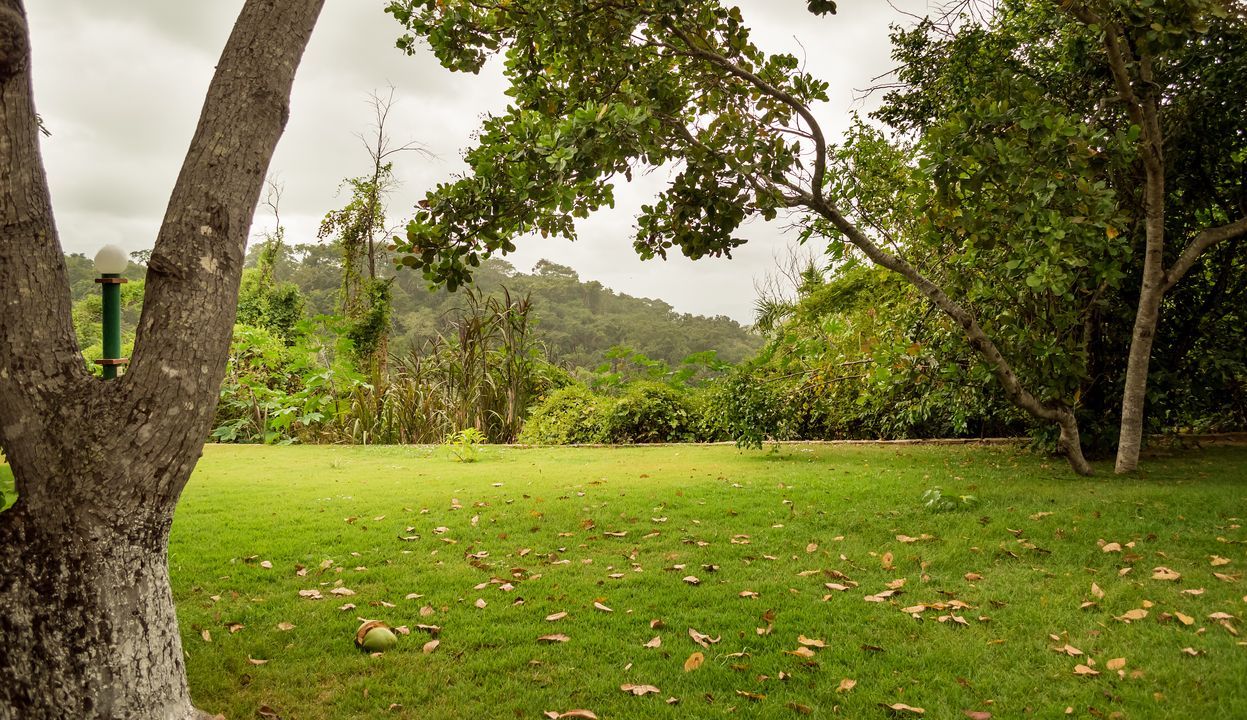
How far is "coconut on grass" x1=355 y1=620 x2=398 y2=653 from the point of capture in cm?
293

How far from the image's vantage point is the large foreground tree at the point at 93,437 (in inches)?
78.2

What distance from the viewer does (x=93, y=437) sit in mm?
2035

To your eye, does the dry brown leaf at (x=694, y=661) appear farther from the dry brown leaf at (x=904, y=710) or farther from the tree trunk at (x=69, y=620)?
the tree trunk at (x=69, y=620)

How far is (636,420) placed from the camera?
10.6 meters

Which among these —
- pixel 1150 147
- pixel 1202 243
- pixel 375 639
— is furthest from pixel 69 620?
pixel 1202 243

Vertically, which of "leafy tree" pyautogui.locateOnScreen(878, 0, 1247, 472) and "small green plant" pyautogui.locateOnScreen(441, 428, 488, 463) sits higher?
"leafy tree" pyautogui.locateOnScreen(878, 0, 1247, 472)

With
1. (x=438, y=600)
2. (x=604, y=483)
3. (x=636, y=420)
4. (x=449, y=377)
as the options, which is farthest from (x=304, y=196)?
(x=438, y=600)

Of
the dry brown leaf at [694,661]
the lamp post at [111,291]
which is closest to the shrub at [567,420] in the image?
the lamp post at [111,291]

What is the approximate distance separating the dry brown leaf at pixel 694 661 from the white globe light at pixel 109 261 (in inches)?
171

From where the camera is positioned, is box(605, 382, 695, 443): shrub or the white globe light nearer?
the white globe light

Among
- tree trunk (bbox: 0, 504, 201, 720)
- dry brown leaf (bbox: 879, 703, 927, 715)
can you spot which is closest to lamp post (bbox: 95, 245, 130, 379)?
tree trunk (bbox: 0, 504, 201, 720)

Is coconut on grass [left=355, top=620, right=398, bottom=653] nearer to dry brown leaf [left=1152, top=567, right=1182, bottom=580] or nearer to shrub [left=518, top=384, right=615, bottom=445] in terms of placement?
dry brown leaf [left=1152, top=567, right=1182, bottom=580]

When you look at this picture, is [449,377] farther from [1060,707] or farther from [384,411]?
[1060,707]

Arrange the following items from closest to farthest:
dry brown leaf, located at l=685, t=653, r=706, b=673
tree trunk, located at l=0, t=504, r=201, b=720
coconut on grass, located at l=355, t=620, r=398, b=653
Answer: tree trunk, located at l=0, t=504, r=201, b=720
dry brown leaf, located at l=685, t=653, r=706, b=673
coconut on grass, located at l=355, t=620, r=398, b=653
